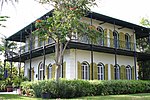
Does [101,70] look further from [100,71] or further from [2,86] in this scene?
[2,86]

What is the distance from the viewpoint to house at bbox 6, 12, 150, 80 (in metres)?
17.2

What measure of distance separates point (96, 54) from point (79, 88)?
6.14 m

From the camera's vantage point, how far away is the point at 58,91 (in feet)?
41.5

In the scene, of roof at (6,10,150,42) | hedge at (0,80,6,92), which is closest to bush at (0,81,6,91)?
hedge at (0,80,6,92)

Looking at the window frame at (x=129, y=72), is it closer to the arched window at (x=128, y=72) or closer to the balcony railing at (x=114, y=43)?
the arched window at (x=128, y=72)

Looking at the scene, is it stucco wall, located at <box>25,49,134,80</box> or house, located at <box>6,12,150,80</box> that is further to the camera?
house, located at <box>6,12,150,80</box>

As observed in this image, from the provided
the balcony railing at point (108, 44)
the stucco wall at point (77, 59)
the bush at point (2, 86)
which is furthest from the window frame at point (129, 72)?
the bush at point (2, 86)

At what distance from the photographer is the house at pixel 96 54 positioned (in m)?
17.2

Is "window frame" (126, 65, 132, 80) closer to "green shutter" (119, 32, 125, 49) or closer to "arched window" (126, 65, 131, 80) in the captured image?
"arched window" (126, 65, 131, 80)

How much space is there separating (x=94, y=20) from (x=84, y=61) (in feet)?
13.1

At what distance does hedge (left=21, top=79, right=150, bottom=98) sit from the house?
7.03 ft

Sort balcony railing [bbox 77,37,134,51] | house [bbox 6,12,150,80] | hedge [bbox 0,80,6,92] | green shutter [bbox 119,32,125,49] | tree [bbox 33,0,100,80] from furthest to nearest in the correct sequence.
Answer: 1. green shutter [bbox 119,32,125,49]
2. hedge [bbox 0,80,6,92]
3. balcony railing [bbox 77,37,134,51]
4. house [bbox 6,12,150,80]
5. tree [bbox 33,0,100,80]

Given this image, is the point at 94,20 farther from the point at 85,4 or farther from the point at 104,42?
the point at 85,4

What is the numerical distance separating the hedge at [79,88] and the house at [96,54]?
2.14 m
